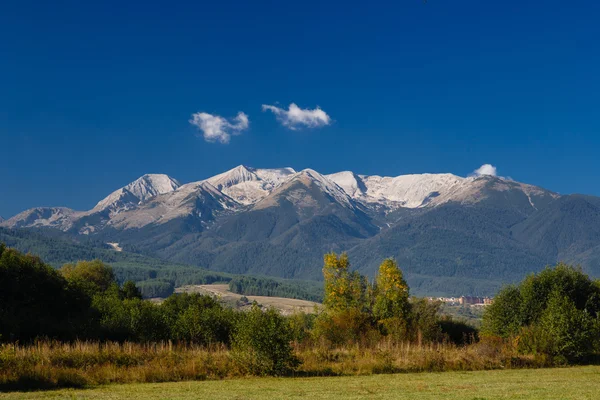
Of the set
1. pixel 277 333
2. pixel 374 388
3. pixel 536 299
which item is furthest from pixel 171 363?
pixel 536 299

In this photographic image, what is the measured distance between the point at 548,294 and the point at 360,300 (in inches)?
931

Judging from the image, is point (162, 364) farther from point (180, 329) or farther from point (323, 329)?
point (323, 329)

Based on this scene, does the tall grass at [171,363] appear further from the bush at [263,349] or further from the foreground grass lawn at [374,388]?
the foreground grass lawn at [374,388]

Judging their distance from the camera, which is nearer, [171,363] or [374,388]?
[374,388]

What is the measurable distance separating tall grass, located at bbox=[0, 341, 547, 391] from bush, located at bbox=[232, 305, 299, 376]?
717 millimetres

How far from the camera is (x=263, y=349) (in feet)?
113

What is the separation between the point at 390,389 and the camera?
2817 centimetres

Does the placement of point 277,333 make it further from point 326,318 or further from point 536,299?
point 536,299

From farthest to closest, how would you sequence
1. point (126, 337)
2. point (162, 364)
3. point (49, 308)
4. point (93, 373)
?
point (49, 308) → point (126, 337) → point (162, 364) → point (93, 373)

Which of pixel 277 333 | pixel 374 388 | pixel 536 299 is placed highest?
pixel 536 299

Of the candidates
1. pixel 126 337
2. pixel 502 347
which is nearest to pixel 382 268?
pixel 502 347

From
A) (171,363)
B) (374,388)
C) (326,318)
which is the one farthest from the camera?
(326,318)

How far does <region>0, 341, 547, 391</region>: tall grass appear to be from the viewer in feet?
94.4

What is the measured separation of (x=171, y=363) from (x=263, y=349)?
5536 mm
